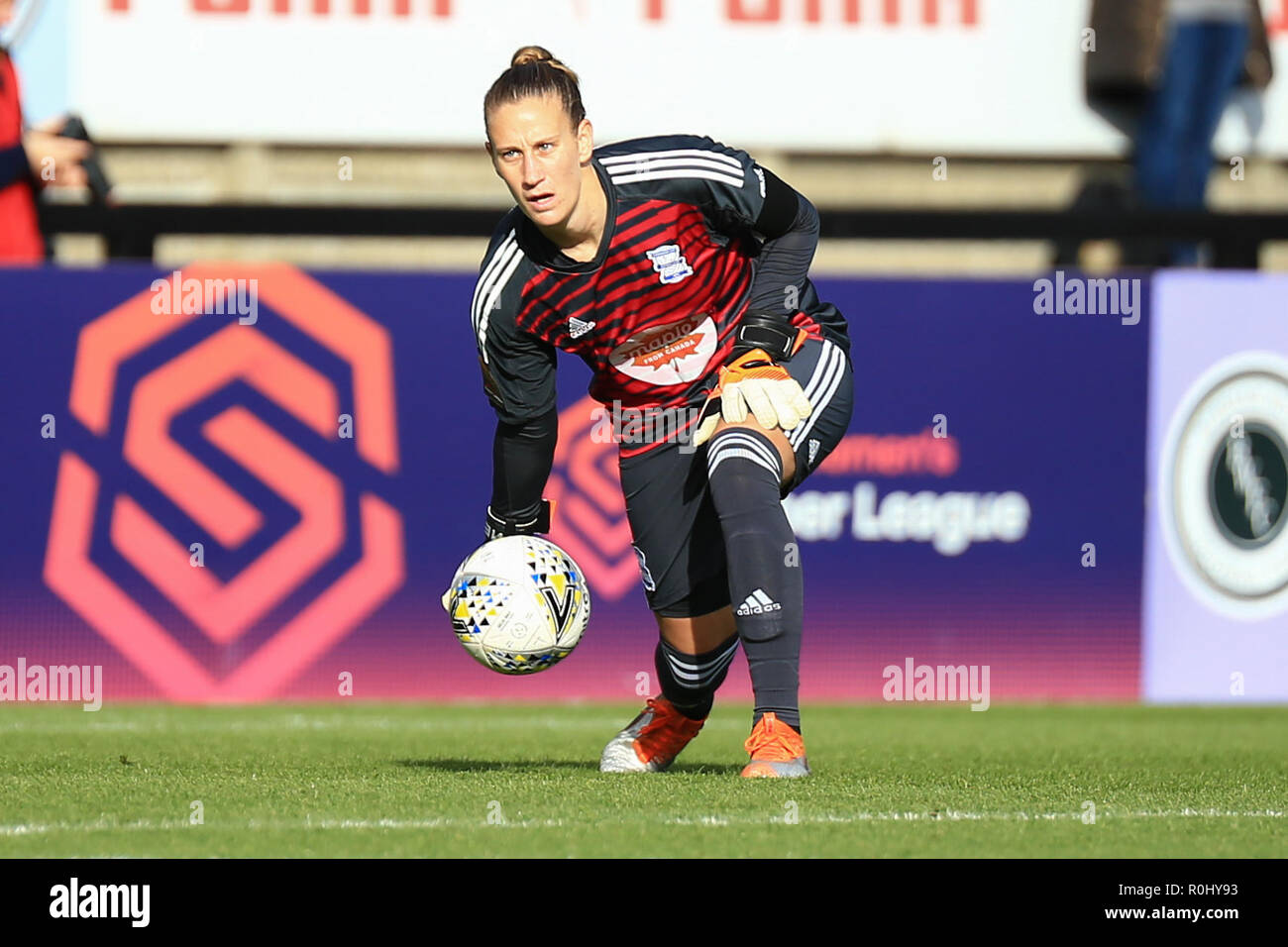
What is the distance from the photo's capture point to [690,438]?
605cm

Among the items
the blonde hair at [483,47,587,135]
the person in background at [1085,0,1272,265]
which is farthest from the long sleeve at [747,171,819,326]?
the person in background at [1085,0,1272,265]

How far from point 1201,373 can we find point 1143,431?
Answer: 1.35ft

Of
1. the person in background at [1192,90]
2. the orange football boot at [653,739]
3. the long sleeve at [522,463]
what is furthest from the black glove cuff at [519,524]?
the person in background at [1192,90]

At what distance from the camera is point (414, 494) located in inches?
376

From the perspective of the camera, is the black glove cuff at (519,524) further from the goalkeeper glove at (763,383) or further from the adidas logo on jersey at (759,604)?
the adidas logo on jersey at (759,604)

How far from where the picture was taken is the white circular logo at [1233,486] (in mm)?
9914

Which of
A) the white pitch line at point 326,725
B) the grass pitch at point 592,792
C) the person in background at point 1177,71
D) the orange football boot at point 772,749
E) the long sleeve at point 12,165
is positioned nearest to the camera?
the grass pitch at point 592,792

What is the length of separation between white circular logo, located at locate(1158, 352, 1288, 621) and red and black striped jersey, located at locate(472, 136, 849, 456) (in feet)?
15.5

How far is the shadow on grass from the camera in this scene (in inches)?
239

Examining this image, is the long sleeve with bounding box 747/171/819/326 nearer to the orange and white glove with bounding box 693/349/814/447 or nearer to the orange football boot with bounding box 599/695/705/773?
the orange and white glove with bounding box 693/349/814/447

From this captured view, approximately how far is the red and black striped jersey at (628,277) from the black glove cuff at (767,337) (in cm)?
20

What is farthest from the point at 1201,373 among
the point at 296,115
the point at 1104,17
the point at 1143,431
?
the point at 296,115

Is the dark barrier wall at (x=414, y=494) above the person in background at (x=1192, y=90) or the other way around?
the other way around
